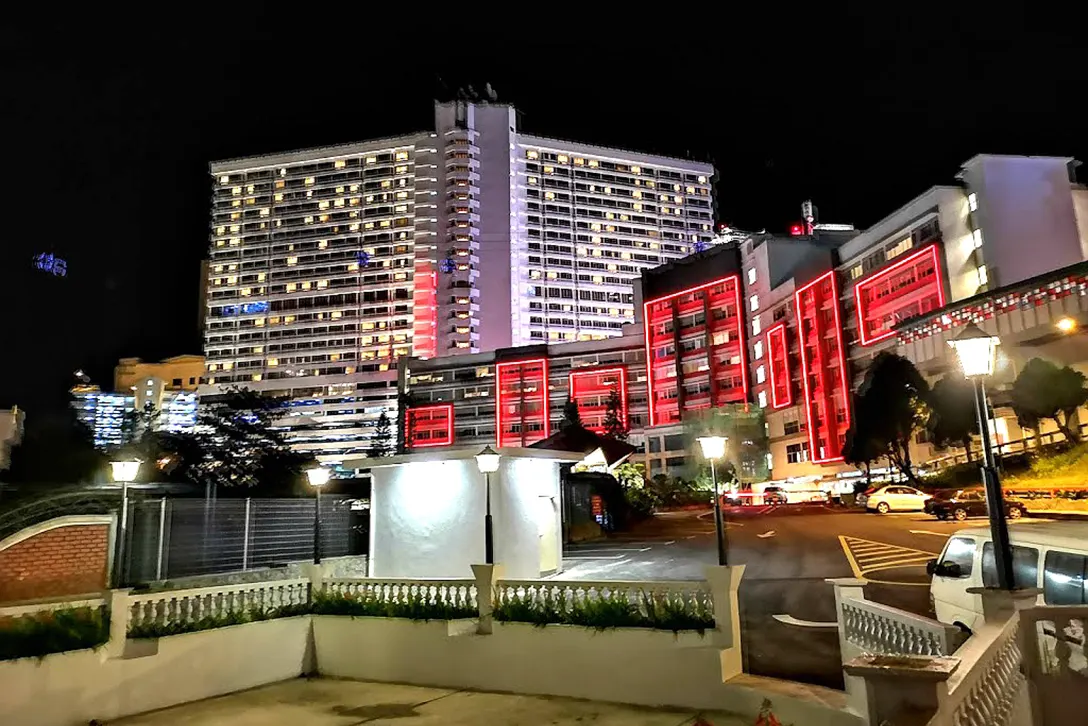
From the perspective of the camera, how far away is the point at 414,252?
11669cm

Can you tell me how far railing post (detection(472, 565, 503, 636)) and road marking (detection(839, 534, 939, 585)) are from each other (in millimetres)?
8530

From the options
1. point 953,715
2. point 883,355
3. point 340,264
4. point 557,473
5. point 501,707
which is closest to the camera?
point 953,715

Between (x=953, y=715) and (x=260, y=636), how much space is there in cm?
1110

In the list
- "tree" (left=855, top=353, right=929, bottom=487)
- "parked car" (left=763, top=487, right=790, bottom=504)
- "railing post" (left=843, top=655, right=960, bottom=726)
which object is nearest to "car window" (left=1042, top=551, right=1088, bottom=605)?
"railing post" (left=843, top=655, right=960, bottom=726)

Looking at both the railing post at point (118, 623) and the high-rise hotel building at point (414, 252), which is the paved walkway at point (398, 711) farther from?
the high-rise hotel building at point (414, 252)

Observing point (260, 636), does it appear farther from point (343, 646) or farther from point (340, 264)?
point (340, 264)

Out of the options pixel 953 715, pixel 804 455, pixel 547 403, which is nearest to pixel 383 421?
pixel 547 403

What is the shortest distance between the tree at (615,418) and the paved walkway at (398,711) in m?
64.0

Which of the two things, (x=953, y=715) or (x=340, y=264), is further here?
(x=340, y=264)

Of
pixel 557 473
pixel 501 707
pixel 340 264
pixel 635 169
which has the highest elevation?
pixel 635 169

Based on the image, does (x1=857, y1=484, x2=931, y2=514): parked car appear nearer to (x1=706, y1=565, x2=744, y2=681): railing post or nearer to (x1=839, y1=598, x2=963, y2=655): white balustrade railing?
(x1=706, y1=565, x2=744, y2=681): railing post

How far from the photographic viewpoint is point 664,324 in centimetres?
8338

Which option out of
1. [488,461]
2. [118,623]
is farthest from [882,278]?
[118,623]

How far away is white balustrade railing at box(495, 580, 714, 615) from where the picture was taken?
10.1 m
